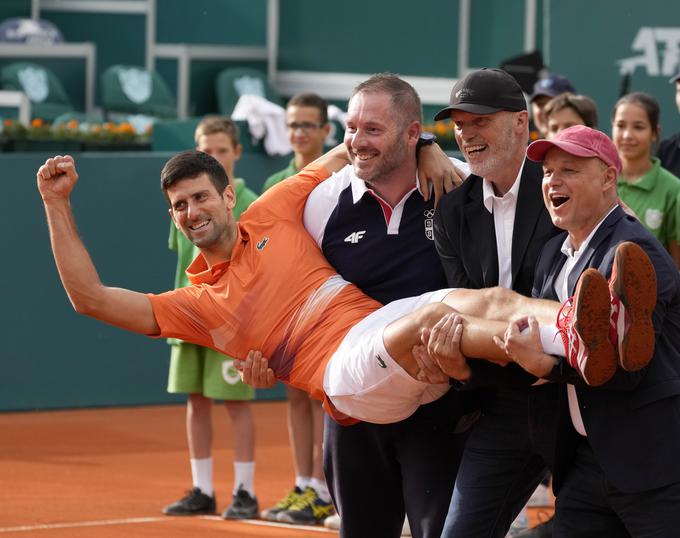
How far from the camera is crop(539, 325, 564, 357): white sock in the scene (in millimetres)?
4945

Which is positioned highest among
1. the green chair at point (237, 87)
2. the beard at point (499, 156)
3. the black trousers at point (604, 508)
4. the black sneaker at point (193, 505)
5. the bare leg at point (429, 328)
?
the green chair at point (237, 87)

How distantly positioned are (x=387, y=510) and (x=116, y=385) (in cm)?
619

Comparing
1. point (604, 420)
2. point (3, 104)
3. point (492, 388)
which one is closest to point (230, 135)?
point (492, 388)

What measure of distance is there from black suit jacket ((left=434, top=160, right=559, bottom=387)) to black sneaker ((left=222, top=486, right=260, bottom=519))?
133 inches

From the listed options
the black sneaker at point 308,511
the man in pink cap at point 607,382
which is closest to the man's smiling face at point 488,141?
the man in pink cap at point 607,382

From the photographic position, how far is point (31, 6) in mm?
19562

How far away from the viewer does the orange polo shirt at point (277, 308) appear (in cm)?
588

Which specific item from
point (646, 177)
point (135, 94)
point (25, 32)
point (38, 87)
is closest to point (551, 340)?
point (646, 177)

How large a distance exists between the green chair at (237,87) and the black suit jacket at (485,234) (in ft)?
43.4

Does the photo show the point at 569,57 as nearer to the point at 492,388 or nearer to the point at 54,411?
the point at 54,411

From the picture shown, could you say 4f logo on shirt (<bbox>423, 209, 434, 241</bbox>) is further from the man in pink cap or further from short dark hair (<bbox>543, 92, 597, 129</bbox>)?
short dark hair (<bbox>543, 92, 597, 129</bbox>)

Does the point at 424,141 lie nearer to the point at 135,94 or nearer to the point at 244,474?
the point at 244,474

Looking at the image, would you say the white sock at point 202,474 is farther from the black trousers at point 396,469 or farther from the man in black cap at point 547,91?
the man in black cap at point 547,91

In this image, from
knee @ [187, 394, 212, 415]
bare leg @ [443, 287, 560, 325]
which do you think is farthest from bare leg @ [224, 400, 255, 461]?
bare leg @ [443, 287, 560, 325]
